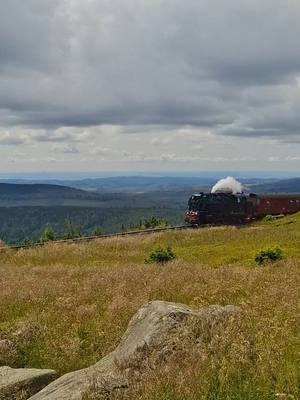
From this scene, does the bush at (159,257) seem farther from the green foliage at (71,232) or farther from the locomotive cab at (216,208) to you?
the green foliage at (71,232)

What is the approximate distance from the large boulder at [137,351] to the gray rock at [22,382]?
0.57 m

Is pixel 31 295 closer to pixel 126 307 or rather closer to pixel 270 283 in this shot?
pixel 126 307

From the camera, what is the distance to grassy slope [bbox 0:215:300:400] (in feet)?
20.5

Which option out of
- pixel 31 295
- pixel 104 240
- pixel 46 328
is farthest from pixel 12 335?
pixel 104 240

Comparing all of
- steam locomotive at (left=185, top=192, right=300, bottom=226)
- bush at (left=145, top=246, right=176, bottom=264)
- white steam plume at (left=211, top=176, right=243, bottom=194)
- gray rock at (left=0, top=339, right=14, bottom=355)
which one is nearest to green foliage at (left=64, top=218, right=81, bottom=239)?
steam locomotive at (left=185, top=192, right=300, bottom=226)

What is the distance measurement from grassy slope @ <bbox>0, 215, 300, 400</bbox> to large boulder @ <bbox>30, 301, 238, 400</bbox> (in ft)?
1.80

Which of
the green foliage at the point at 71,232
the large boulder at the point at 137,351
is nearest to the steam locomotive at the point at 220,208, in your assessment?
the green foliage at the point at 71,232

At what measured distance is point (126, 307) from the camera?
12797 millimetres

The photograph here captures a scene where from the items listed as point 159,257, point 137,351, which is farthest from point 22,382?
point 159,257

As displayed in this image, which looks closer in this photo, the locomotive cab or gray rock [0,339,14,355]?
gray rock [0,339,14,355]

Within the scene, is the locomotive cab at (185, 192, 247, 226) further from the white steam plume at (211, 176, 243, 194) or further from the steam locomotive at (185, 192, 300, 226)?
the white steam plume at (211, 176, 243, 194)

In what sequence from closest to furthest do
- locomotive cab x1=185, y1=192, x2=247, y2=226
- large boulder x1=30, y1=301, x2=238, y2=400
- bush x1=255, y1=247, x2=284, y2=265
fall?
1. large boulder x1=30, y1=301, x2=238, y2=400
2. bush x1=255, y1=247, x2=284, y2=265
3. locomotive cab x1=185, y1=192, x2=247, y2=226

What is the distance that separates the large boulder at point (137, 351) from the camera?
686 cm

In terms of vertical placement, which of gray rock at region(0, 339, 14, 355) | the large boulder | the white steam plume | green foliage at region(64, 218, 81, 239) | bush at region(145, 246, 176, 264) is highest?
the white steam plume
